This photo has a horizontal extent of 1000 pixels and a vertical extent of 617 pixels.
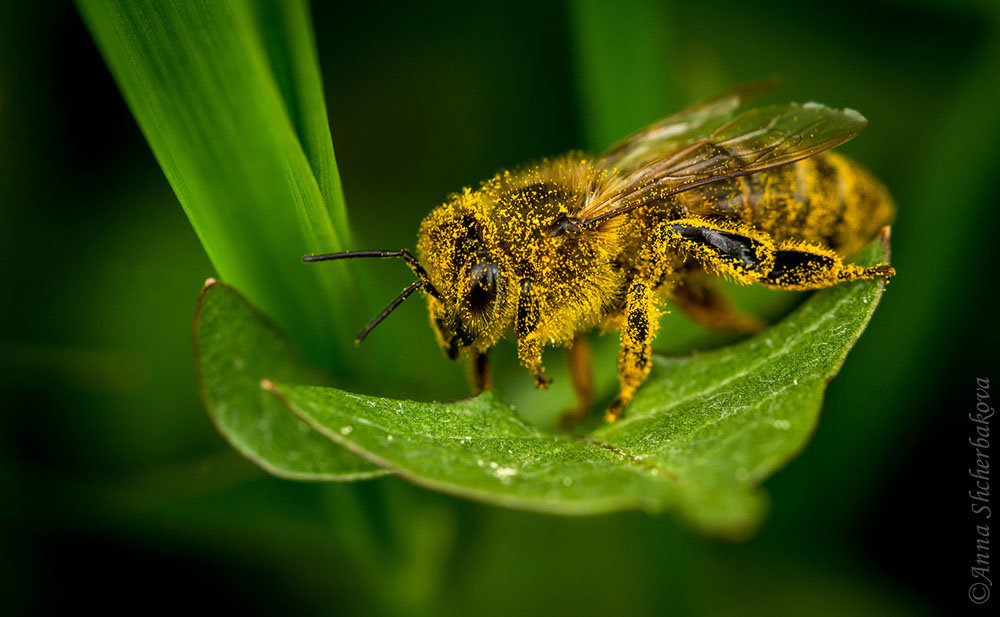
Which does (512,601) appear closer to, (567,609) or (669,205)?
(567,609)

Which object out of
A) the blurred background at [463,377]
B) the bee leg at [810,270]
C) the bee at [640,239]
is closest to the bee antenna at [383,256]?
the bee at [640,239]

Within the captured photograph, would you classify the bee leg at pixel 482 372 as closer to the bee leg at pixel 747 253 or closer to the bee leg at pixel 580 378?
the bee leg at pixel 580 378

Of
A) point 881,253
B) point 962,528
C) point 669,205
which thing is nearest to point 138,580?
point 669,205

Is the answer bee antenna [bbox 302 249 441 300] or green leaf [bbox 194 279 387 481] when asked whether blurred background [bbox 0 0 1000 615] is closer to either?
bee antenna [bbox 302 249 441 300]

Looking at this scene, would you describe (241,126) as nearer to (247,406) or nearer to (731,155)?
(247,406)

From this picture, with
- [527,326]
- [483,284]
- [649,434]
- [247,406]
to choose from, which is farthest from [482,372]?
[247,406]
